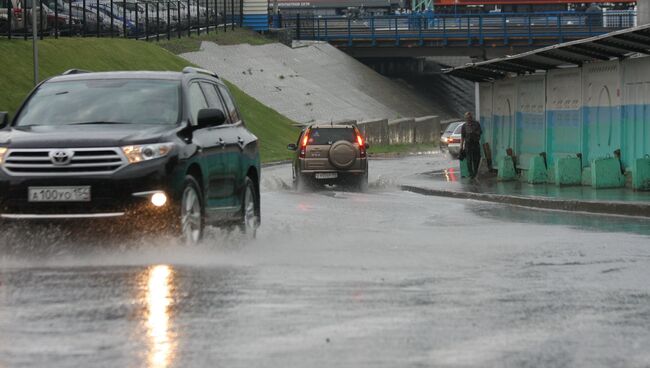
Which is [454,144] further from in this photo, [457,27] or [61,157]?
[61,157]

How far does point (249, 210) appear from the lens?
1630 cm

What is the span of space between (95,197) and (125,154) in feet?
1.62

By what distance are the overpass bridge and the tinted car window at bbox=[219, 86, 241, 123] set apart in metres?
68.4

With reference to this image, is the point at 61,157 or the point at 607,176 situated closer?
the point at 61,157

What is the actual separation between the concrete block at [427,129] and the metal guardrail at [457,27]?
485 inches

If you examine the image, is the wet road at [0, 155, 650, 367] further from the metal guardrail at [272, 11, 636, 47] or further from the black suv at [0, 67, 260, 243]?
the metal guardrail at [272, 11, 636, 47]

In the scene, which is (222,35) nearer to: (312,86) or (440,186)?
(312,86)

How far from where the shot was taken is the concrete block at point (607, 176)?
27531mm

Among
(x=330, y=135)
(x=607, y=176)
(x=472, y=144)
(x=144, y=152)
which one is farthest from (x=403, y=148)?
(x=144, y=152)

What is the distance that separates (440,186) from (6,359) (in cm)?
2377

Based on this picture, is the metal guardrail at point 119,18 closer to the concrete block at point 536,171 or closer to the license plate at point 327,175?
the license plate at point 327,175

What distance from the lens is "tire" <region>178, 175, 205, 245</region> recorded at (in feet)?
44.3

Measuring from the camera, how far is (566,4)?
92.8 metres

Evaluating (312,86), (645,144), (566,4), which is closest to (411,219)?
(645,144)
